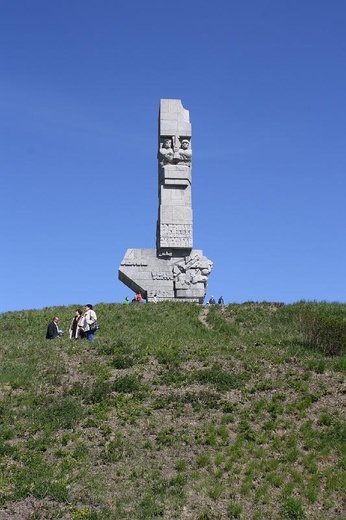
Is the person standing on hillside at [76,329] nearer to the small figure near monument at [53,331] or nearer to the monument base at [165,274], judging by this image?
the small figure near monument at [53,331]

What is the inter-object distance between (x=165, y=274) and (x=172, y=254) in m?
1.06

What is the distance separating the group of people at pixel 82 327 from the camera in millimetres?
27469

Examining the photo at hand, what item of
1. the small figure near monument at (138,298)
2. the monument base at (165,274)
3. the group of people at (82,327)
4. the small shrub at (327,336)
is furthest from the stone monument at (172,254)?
the small shrub at (327,336)

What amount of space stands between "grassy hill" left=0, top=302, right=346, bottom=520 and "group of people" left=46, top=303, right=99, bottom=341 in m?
0.65

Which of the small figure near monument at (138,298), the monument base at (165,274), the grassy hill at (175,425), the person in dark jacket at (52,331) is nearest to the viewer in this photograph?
the grassy hill at (175,425)

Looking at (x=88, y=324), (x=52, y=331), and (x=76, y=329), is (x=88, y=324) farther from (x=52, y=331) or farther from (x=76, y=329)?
(x=52, y=331)

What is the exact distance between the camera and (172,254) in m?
38.5

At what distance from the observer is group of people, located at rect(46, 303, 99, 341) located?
2747 centimetres

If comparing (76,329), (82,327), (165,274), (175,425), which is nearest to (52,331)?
(76,329)

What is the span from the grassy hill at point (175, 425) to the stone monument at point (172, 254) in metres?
9.37

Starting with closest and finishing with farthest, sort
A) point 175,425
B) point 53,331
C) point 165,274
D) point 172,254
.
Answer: point 175,425, point 53,331, point 165,274, point 172,254

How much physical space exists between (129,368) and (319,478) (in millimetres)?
7740

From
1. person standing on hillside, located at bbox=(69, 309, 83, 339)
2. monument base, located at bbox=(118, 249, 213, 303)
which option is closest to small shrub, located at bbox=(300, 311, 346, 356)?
person standing on hillside, located at bbox=(69, 309, 83, 339)

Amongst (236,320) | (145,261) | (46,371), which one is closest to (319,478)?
(46,371)
